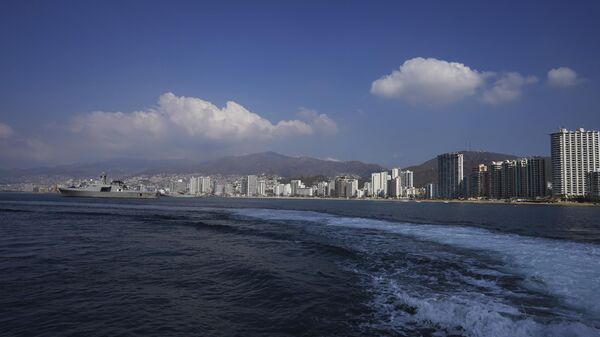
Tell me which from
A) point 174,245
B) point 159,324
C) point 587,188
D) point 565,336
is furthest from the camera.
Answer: point 587,188

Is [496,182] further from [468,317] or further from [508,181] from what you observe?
[468,317]

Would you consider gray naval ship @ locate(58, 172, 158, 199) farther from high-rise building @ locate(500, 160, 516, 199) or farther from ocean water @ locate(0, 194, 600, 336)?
high-rise building @ locate(500, 160, 516, 199)

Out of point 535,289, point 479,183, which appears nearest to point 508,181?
point 479,183

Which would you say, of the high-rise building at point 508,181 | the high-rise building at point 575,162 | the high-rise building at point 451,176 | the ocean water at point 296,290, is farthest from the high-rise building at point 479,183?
the ocean water at point 296,290

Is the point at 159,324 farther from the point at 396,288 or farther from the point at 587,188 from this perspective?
the point at 587,188

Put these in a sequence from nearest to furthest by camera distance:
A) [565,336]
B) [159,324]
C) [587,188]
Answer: [565,336]
[159,324]
[587,188]

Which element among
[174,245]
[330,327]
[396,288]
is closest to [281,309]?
[330,327]

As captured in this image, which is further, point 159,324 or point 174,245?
point 174,245
